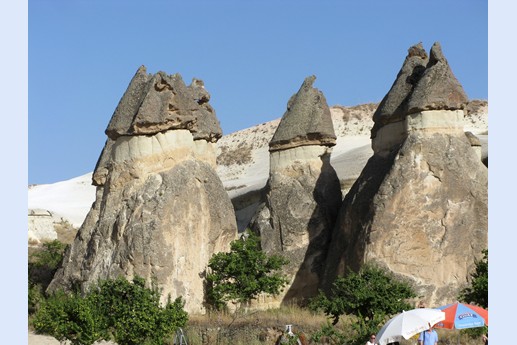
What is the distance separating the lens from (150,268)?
710 inches

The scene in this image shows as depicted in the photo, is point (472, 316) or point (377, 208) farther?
point (377, 208)

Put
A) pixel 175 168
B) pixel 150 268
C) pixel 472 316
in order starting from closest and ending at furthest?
1. pixel 472 316
2. pixel 150 268
3. pixel 175 168

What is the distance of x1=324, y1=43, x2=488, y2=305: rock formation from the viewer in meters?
18.4

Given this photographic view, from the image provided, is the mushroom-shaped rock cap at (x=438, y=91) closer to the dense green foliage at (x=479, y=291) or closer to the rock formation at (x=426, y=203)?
the rock formation at (x=426, y=203)

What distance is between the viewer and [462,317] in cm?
1234

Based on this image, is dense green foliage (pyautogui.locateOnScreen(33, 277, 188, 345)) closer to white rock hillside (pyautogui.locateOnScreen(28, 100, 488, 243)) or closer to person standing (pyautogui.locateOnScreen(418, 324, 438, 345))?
person standing (pyautogui.locateOnScreen(418, 324, 438, 345))

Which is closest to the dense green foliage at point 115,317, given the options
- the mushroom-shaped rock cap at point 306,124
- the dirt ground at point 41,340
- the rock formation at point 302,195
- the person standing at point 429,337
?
the dirt ground at point 41,340

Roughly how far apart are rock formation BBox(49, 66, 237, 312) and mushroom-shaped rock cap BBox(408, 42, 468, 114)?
4562 mm

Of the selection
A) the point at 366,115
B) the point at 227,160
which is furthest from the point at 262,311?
the point at 366,115

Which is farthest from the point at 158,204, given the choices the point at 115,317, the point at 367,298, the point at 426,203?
the point at 426,203

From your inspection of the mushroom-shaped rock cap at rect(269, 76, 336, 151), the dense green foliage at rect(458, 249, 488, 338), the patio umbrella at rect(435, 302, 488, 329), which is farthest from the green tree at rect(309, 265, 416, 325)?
the mushroom-shaped rock cap at rect(269, 76, 336, 151)

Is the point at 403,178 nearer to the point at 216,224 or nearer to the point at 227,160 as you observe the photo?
the point at 216,224

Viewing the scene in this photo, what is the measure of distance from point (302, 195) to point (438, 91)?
177 inches

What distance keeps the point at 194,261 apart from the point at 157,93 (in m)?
3.53
